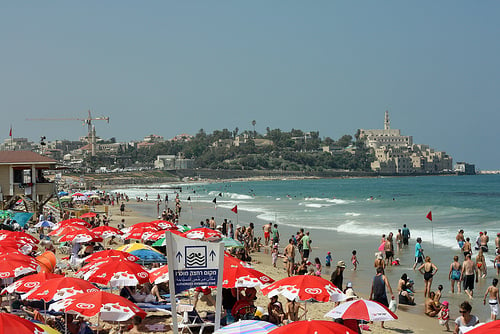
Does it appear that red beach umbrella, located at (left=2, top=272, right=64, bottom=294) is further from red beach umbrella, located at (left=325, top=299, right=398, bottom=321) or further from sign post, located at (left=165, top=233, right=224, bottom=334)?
red beach umbrella, located at (left=325, top=299, right=398, bottom=321)

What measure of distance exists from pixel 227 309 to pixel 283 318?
3.77 ft

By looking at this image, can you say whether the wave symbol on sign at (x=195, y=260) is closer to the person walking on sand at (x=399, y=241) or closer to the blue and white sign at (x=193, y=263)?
the blue and white sign at (x=193, y=263)

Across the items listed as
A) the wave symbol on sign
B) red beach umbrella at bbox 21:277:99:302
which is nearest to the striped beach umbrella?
the wave symbol on sign

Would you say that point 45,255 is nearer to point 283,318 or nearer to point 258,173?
point 283,318

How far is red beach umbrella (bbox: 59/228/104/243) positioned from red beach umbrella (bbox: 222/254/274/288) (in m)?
7.86

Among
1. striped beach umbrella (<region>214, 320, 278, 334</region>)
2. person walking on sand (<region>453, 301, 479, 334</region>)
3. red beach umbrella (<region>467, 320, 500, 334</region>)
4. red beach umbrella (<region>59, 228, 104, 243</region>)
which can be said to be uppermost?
red beach umbrella (<region>467, 320, 500, 334</region>)

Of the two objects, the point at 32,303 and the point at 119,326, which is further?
the point at 32,303

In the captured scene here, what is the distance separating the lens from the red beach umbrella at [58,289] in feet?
29.0

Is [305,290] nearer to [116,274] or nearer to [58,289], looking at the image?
[116,274]

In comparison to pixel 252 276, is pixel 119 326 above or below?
below

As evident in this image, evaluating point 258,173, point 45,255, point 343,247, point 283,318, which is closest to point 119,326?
point 283,318

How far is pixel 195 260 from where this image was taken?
709cm

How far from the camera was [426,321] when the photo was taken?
13.2 m

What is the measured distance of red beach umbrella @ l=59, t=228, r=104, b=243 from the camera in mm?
16859
